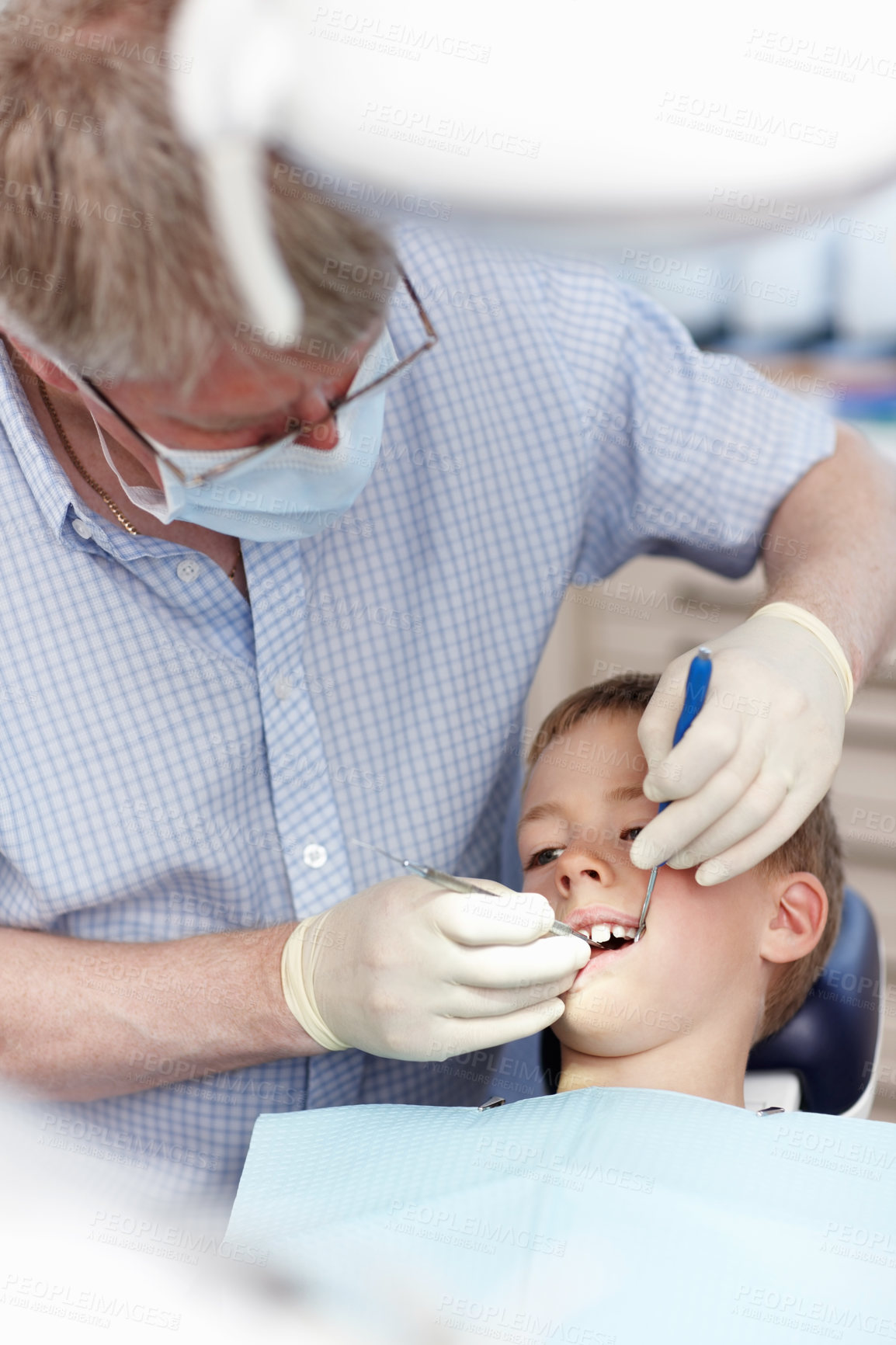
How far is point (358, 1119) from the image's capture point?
133 centimetres

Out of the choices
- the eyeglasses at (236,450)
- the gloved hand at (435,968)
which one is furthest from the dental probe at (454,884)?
the eyeglasses at (236,450)

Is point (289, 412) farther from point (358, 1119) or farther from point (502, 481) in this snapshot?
point (358, 1119)

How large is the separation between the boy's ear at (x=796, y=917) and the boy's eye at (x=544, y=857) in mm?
271

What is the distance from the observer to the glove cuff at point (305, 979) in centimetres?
129

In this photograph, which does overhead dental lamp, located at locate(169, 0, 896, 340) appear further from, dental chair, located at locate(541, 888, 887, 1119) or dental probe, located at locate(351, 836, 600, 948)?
dental chair, located at locate(541, 888, 887, 1119)

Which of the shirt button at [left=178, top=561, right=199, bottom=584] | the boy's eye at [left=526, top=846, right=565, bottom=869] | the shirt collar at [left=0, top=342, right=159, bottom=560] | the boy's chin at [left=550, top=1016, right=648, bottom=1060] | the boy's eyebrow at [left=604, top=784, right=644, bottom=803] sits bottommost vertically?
the boy's chin at [left=550, top=1016, right=648, bottom=1060]

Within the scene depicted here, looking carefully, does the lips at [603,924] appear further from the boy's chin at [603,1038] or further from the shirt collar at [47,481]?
the shirt collar at [47,481]

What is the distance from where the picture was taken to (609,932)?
140cm

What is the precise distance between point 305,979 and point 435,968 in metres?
0.16

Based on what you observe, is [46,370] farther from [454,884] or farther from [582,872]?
[582,872]

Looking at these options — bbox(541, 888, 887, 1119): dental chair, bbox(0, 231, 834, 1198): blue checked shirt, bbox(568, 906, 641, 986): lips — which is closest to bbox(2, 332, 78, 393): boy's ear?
bbox(0, 231, 834, 1198): blue checked shirt

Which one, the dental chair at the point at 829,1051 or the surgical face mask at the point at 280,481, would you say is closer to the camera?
the surgical face mask at the point at 280,481

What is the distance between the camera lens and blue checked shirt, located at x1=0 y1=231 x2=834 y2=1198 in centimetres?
133

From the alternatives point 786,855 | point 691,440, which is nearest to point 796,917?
point 786,855
